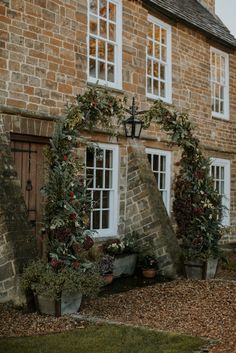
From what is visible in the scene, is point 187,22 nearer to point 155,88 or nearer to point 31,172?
point 155,88

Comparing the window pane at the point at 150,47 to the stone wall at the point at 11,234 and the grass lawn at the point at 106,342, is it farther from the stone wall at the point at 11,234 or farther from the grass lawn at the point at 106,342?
the grass lawn at the point at 106,342

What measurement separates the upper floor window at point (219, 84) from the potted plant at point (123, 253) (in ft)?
20.6

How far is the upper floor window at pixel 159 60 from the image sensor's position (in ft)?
42.5

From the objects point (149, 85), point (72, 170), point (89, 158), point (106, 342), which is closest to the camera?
point (106, 342)

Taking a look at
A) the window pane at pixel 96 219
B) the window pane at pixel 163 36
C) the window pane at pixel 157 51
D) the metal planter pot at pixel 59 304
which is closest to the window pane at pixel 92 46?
the window pane at pixel 157 51

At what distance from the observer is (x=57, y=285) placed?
7.06 meters

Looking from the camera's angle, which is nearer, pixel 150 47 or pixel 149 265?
pixel 149 265

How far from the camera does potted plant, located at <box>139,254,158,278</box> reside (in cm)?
1059

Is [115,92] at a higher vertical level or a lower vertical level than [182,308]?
higher

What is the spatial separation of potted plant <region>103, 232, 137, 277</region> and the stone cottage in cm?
30

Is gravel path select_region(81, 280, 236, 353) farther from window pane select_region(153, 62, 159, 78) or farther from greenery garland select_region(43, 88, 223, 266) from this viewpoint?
window pane select_region(153, 62, 159, 78)

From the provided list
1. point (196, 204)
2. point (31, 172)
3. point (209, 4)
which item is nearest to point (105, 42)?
point (31, 172)

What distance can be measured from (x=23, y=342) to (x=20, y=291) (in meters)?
1.62

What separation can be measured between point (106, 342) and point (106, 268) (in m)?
3.96
